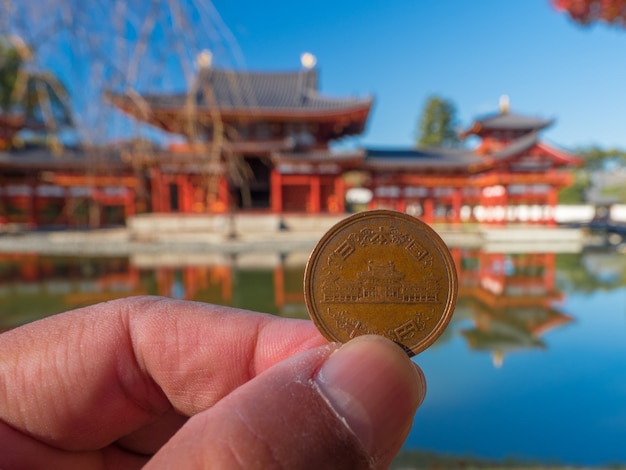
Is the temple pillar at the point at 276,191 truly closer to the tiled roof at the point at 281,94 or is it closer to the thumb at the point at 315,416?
the tiled roof at the point at 281,94

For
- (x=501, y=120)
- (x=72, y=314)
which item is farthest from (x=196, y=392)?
(x=501, y=120)

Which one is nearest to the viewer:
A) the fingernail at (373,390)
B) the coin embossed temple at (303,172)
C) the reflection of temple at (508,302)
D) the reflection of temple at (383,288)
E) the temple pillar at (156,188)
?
the fingernail at (373,390)

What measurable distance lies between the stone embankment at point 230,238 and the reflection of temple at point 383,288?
1213cm

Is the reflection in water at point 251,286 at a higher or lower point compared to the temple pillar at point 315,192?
lower

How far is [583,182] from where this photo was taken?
37.7 meters

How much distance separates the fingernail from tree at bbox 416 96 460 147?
4261cm

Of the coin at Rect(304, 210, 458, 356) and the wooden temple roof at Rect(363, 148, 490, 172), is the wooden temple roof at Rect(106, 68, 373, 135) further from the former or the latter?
the coin at Rect(304, 210, 458, 356)

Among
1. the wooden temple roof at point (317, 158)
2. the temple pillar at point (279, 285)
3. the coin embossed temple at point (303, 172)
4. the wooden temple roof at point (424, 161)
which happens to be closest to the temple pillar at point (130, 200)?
the coin embossed temple at point (303, 172)

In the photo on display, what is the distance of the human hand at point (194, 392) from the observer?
1113mm

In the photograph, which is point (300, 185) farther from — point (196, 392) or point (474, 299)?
point (196, 392)

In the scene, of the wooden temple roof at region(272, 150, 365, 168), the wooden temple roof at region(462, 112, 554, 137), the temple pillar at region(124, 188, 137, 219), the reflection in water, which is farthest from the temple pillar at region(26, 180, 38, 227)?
the wooden temple roof at region(462, 112, 554, 137)

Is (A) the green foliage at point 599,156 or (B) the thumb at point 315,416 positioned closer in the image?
(B) the thumb at point 315,416

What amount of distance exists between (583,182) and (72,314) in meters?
47.3

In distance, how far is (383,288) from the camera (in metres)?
1.69
